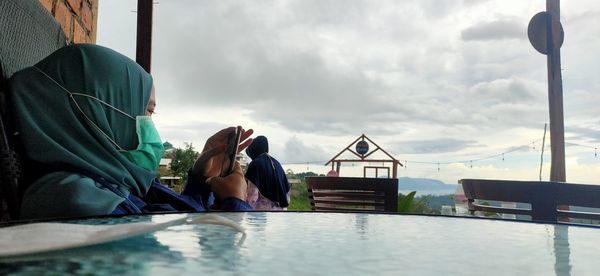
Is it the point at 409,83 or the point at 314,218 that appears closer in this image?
the point at 314,218

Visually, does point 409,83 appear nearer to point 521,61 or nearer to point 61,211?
point 521,61

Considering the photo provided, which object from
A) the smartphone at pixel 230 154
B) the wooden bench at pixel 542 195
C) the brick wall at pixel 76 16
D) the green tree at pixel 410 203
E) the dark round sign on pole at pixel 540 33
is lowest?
the green tree at pixel 410 203

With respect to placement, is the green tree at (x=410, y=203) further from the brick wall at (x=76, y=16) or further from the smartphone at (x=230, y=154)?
the brick wall at (x=76, y=16)

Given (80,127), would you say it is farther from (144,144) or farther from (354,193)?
(354,193)

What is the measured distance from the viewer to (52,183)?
2.93 feet

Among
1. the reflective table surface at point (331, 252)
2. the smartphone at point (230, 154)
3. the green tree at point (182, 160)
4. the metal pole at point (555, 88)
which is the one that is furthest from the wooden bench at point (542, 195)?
the green tree at point (182, 160)

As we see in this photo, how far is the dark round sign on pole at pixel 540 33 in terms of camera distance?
9.65 ft

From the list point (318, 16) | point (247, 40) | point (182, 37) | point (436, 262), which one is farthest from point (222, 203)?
point (318, 16)

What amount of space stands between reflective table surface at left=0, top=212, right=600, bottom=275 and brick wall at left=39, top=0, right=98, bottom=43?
1.11m

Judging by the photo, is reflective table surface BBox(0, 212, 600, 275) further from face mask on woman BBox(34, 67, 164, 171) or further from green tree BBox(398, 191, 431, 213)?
green tree BBox(398, 191, 431, 213)

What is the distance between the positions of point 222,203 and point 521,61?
4.88m

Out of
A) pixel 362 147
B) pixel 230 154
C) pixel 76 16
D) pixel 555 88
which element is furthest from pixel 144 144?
pixel 362 147

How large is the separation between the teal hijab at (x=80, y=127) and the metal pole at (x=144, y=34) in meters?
1.15

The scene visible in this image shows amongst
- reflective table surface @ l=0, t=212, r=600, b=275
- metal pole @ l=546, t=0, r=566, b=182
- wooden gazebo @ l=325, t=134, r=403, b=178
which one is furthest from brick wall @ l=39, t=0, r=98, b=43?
wooden gazebo @ l=325, t=134, r=403, b=178
